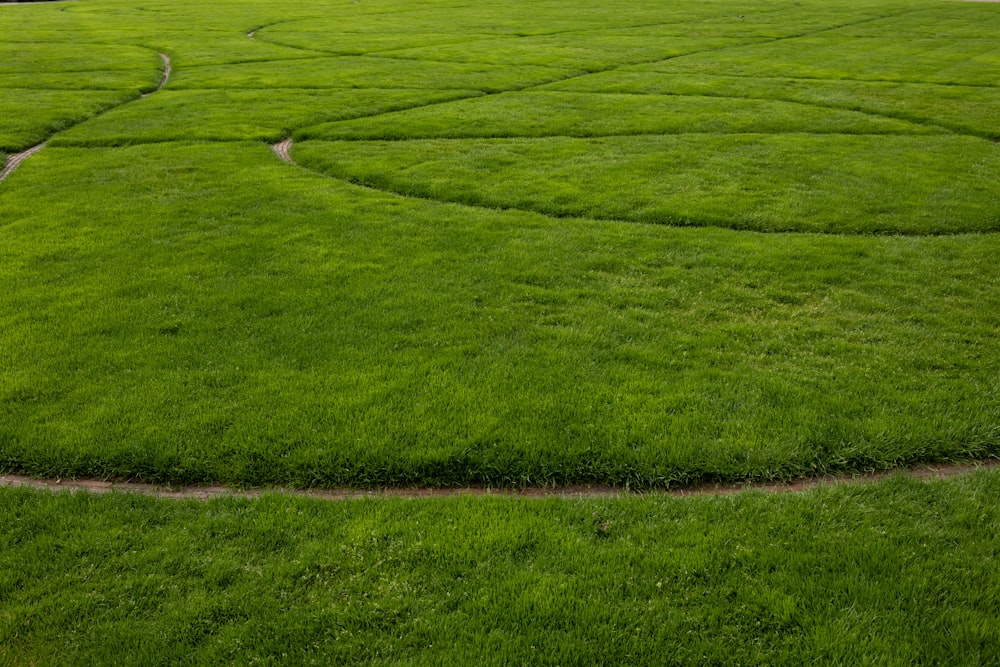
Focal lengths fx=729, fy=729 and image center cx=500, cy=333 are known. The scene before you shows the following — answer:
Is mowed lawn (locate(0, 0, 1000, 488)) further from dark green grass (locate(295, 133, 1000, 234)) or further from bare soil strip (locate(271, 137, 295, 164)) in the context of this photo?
bare soil strip (locate(271, 137, 295, 164))

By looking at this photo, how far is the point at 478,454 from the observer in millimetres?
7918

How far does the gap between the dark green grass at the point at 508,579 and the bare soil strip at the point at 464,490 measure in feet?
0.66

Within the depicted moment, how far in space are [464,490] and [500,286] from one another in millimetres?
4908

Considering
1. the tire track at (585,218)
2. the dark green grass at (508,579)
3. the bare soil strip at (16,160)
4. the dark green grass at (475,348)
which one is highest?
the bare soil strip at (16,160)

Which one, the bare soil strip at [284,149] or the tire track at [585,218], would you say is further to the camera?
the bare soil strip at [284,149]

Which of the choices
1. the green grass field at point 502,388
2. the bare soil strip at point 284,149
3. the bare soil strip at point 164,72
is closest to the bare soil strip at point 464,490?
the green grass field at point 502,388

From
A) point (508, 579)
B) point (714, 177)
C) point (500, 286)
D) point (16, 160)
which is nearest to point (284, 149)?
point (16, 160)

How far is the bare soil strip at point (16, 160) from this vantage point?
19.3 metres

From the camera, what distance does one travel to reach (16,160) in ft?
67.5

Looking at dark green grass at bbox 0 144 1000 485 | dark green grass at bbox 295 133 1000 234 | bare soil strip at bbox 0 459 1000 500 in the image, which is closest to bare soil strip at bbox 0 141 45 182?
dark green grass at bbox 0 144 1000 485

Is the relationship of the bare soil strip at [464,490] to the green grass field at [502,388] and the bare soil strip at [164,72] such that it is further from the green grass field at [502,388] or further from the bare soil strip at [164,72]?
the bare soil strip at [164,72]

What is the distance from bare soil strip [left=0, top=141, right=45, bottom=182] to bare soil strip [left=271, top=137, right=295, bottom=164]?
22.3 feet

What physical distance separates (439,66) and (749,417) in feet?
104

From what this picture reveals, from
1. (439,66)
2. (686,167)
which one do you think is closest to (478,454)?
(686,167)
